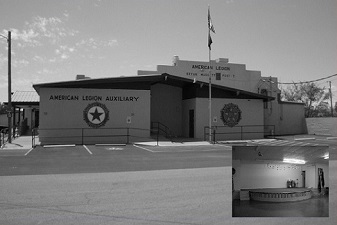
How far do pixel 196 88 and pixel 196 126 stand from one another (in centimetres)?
321

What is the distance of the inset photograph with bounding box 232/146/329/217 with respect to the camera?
3.09m

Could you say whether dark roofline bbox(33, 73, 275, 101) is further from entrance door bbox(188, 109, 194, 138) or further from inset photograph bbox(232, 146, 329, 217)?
inset photograph bbox(232, 146, 329, 217)

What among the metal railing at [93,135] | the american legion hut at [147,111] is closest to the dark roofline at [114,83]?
the american legion hut at [147,111]

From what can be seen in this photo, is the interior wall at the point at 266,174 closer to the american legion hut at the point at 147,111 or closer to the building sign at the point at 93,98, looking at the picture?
the american legion hut at the point at 147,111

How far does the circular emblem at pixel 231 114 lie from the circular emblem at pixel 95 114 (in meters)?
10.2

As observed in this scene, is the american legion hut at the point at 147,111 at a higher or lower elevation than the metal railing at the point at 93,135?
higher

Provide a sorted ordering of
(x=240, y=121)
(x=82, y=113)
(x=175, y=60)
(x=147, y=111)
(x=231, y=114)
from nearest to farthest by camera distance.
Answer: (x=82, y=113), (x=147, y=111), (x=231, y=114), (x=240, y=121), (x=175, y=60)

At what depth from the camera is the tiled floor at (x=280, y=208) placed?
307 centimetres

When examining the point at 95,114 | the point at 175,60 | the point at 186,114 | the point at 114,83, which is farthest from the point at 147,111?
the point at 175,60

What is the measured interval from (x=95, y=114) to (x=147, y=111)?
13.0 feet

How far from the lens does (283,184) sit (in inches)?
123

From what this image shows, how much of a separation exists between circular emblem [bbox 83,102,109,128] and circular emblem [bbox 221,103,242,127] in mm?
10238

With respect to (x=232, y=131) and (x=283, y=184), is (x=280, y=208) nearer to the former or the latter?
(x=283, y=184)

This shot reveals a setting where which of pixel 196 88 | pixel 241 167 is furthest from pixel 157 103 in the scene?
pixel 241 167
